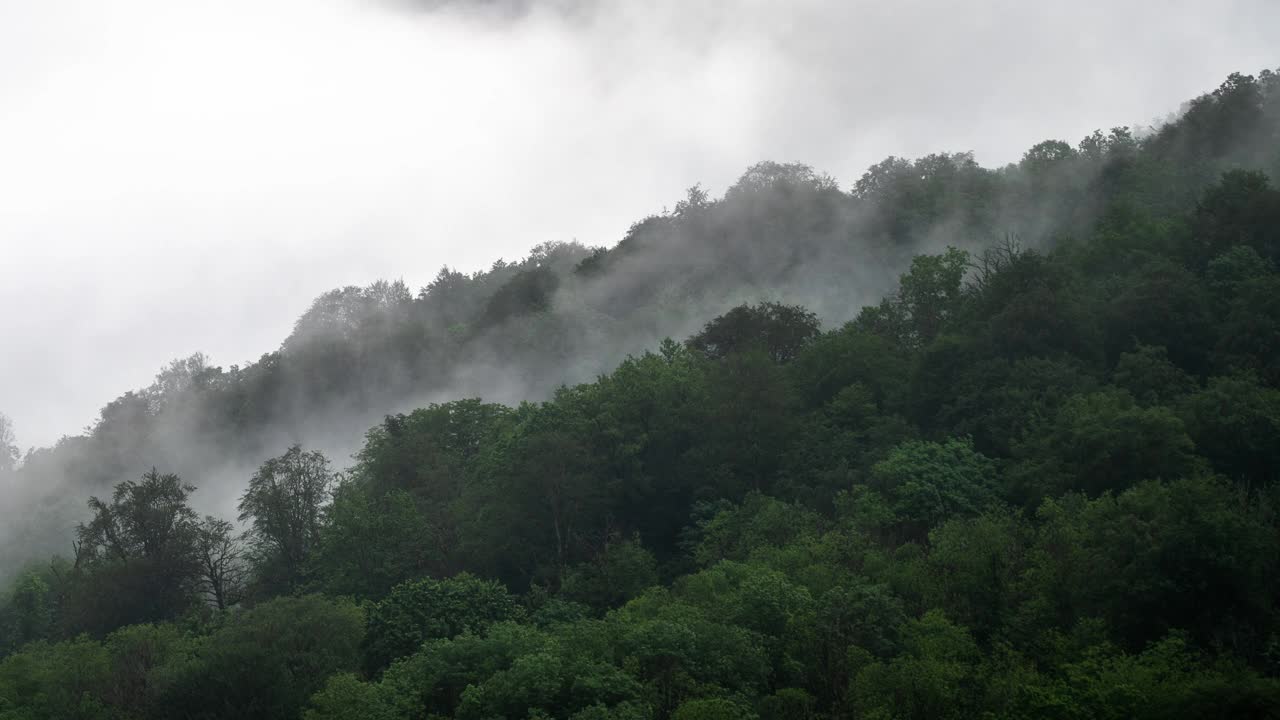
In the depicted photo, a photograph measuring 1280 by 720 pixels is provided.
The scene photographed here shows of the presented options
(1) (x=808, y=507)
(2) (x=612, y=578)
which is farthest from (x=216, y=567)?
(1) (x=808, y=507)

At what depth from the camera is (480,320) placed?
375 feet

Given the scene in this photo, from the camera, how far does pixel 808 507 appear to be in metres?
56.0

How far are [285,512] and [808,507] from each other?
3250cm

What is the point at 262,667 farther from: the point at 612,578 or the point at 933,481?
the point at 933,481

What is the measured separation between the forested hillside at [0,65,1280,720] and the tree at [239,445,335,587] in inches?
9.0

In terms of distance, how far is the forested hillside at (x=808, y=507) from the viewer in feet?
116

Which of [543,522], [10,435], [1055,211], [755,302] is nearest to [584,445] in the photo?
[543,522]

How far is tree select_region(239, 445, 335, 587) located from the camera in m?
67.4

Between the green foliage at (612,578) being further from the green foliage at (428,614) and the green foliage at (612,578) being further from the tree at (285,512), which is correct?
the tree at (285,512)

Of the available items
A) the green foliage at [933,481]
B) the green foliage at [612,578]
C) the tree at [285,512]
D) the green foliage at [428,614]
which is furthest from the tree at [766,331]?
the green foliage at [428,614]

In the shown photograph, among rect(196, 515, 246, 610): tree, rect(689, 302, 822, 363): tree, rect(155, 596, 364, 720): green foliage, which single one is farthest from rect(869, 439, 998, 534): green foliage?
rect(196, 515, 246, 610): tree

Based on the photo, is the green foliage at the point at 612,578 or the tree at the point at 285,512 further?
the tree at the point at 285,512

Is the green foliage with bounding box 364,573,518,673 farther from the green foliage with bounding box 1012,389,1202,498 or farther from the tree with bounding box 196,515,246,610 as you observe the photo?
the green foliage with bounding box 1012,389,1202,498

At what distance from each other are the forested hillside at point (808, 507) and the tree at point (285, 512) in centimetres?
23
